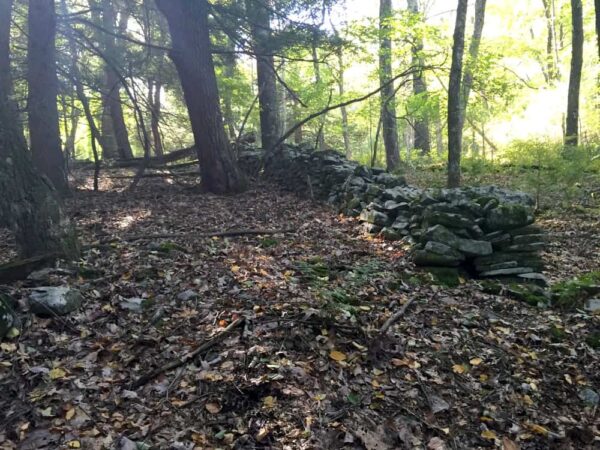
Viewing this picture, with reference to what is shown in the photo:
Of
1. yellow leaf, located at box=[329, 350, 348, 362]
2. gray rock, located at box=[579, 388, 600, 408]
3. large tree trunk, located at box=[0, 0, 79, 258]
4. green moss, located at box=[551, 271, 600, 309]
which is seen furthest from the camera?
green moss, located at box=[551, 271, 600, 309]

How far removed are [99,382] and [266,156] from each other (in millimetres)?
8189

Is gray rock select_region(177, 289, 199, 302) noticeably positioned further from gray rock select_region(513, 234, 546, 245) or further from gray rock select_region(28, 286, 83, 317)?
gray rock select_region(513, 234, 546, 245)

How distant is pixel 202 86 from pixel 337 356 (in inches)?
267

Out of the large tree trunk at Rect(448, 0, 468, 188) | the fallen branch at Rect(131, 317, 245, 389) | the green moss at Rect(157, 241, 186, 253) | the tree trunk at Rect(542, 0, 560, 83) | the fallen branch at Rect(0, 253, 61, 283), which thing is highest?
the tree trunk at Rect(542, 0, 560, 83)

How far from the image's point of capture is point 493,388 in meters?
3.47

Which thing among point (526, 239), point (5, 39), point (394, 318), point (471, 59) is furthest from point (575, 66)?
point (5, 39)

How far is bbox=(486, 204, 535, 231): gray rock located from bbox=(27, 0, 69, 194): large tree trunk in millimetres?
7447

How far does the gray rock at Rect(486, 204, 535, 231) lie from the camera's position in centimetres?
568

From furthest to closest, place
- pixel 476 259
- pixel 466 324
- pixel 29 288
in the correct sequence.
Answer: pixel 476 259 < pixel 466 324 < pixel 29 288

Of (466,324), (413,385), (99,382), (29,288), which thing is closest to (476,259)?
(466,324)

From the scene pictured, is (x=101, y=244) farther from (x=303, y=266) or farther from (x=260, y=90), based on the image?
(x=260, y=90)

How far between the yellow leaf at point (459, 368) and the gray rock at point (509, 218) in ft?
8.64

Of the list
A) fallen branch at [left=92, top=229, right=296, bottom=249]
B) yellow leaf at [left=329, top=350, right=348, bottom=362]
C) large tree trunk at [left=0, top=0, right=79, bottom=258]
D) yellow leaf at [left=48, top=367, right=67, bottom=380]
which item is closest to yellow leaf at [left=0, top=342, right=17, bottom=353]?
yellow leaf at [left=48, top=367, right=67, bottom=380]

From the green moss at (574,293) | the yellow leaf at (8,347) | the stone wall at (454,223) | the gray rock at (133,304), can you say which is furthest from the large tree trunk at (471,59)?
the yellow leaf at (8,347)
